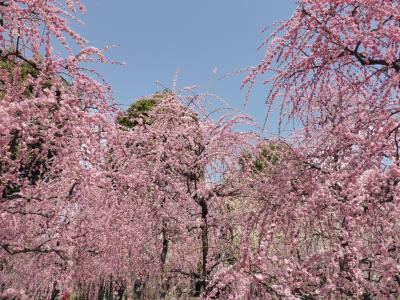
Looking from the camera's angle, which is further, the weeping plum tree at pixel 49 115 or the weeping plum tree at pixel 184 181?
the weeping plum tree at pixel 184 181

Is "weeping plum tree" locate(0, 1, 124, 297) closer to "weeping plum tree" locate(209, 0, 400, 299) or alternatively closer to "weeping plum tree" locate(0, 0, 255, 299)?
"weeping plum tree" locate(0, 0, 255, 299)

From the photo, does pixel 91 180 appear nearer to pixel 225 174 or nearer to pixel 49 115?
pixel 49 115

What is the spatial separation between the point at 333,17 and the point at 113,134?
306 cm

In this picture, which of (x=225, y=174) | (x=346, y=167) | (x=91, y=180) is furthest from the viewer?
(x=225, y=174)

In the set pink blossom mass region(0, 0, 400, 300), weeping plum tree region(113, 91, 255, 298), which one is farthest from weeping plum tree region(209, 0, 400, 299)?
weeping plum tree region(113, 91, 255, 298)

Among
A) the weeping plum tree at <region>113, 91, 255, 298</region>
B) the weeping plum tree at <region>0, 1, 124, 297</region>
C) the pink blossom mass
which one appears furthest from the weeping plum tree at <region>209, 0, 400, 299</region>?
the weeping plum tree at <region>113, 91, 255, 298</region>

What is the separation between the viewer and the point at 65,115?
16.2 ft

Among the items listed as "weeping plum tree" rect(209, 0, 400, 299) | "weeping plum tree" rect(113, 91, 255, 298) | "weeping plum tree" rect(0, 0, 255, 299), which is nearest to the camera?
"weeping plum tree" rect(209, 0, 400, 299)

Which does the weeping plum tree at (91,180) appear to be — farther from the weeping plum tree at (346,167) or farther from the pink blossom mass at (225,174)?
the weeping plum tree at (346,167)

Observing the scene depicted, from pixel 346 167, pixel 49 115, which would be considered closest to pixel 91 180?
pixel 49 115

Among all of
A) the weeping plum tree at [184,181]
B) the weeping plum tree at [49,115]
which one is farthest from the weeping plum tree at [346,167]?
the weeping plum tree at [184,181]

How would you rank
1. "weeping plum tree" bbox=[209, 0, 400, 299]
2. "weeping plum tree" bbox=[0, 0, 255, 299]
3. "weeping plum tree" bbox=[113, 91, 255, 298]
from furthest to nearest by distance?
"weeping plum tree" bbox=[113, 91, 255, 298], "weeping plum tree" bbox=[0, 0, 255, 299], "weeping plum tree" bbox=[209, 0, 400, 299]

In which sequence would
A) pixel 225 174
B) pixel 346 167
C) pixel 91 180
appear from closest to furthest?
pixel 346 167 < pixel 91 180 < pixel 225 174

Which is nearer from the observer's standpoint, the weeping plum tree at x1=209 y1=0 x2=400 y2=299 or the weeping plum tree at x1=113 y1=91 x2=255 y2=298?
the weeping plum tree at x1=209 y1=0 x2=400 y2=299
